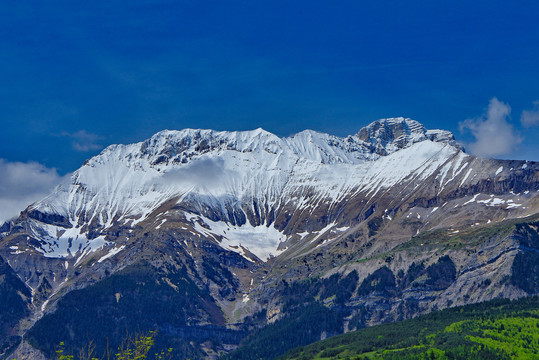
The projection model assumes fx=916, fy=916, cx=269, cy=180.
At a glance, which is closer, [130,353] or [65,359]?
[65,359]

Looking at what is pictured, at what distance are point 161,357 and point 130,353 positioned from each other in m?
4.43

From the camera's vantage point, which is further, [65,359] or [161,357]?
[161,357]

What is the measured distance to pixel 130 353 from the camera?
3088 inches

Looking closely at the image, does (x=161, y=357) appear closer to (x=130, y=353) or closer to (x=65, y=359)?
(x=130, y=353)

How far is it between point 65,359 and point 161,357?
39.2ft

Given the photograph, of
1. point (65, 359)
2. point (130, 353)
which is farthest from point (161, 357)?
point (65, 359)

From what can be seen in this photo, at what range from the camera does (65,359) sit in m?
72.2

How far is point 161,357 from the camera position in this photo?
82125 millimetres
